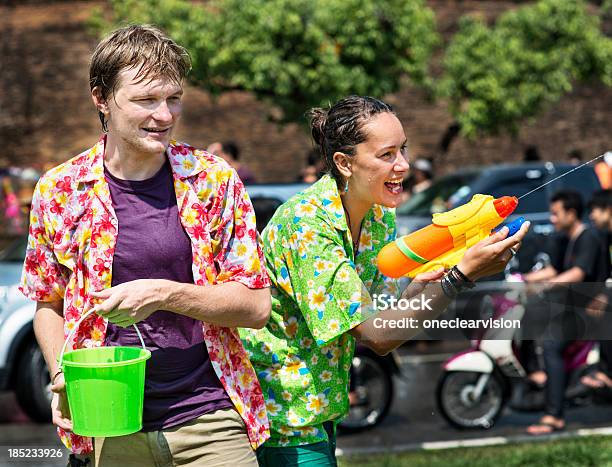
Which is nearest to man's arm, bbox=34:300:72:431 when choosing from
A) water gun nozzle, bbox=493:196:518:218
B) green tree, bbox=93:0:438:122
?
water gun nozzle, bbox=493:196:518:218

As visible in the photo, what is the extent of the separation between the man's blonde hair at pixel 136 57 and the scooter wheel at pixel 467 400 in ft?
17.3

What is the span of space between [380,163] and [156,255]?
803 millimetres

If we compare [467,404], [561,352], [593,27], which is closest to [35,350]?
[467,404]

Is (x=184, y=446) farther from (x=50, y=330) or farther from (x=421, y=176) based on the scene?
(x=421, y=176)

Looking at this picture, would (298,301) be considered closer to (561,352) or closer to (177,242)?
(177,242)

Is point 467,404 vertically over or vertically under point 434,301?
under

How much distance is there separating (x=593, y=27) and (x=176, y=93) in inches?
672

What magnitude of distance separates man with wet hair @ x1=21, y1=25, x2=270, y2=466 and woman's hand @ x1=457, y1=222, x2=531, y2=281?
601 millimetres

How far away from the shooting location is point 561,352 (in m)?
7.76

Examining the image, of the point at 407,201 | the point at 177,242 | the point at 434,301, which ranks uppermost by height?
the point at 407,201

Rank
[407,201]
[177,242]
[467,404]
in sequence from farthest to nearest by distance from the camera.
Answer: [407,201], [467,404], [177,242]

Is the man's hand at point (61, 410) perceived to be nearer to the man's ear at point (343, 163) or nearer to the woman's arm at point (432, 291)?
the woman's arm at point (432, 291)

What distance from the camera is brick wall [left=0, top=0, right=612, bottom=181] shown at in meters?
20.1

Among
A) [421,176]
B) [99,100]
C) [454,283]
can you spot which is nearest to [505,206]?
[454,283]
